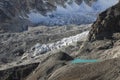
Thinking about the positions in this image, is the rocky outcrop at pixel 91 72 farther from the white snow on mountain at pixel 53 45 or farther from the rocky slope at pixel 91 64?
the white snow on mountain at pixel 53 45

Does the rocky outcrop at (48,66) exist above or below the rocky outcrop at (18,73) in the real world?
above

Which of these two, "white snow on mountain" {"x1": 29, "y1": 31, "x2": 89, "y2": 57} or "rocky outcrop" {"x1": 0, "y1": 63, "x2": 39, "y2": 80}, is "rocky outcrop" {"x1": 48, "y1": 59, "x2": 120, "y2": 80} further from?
"white snow on mountain" {"x1": 29, "y1": 31, "x2": 89, "y2": 57}

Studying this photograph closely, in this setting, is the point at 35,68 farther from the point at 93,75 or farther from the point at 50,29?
the point at 50,29

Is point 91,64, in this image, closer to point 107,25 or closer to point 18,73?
point 18,73

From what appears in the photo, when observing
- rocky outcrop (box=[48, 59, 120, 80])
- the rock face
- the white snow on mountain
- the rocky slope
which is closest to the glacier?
the white snow on mountain

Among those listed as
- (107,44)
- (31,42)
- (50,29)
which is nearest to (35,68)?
(107,44)

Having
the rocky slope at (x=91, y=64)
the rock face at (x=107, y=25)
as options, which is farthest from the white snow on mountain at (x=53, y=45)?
the rocky slope at (x=91, y=64)

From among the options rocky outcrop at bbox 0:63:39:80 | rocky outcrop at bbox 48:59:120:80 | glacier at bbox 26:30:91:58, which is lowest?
glacier at bbox 26:30:91:58

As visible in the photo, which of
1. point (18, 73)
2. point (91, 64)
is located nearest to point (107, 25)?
point (18, 73)

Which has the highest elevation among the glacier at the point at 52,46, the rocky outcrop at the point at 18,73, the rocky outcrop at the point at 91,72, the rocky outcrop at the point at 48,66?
the rocky outcrop at the point at 91,72
